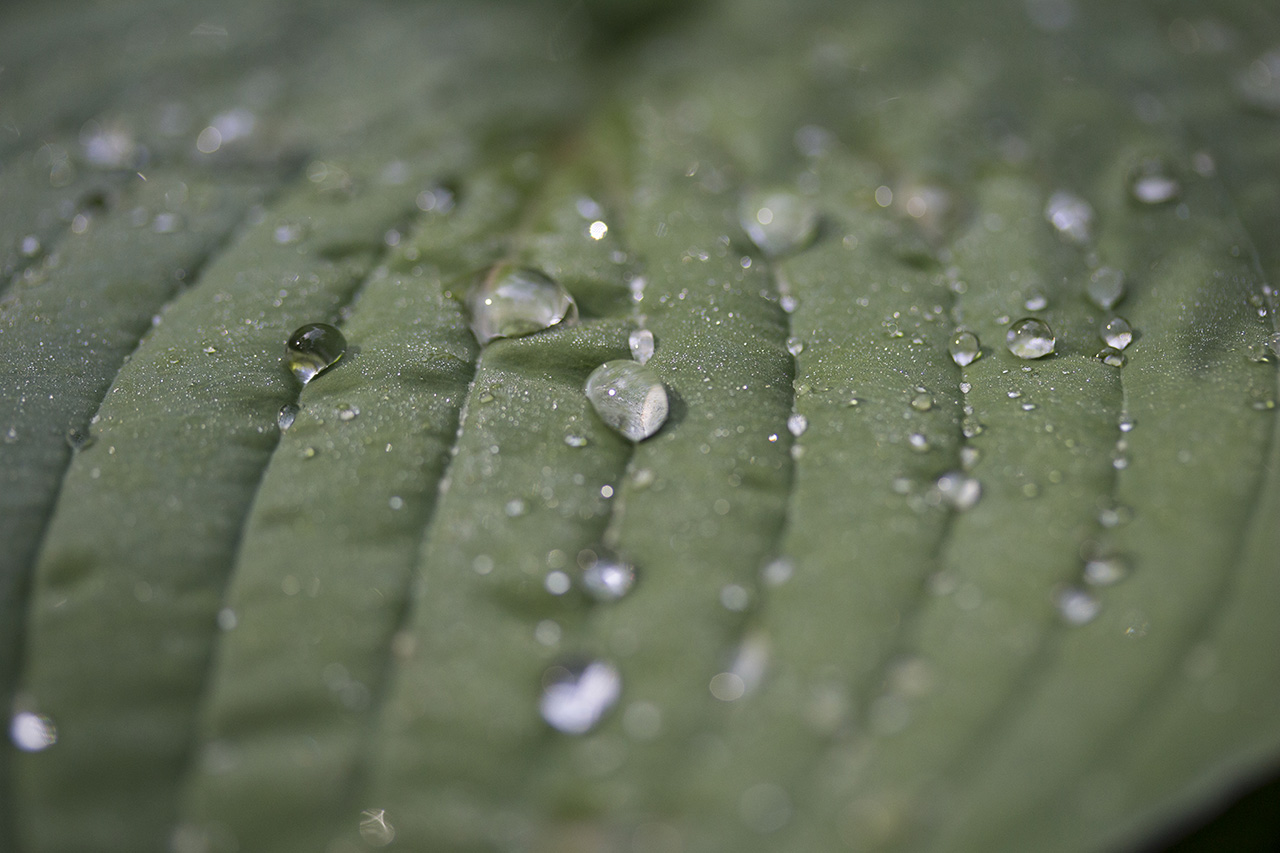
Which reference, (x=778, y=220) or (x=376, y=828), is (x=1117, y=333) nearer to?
(x=778, y=220)

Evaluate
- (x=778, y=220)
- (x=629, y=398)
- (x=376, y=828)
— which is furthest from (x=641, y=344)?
(x=376, y=828)

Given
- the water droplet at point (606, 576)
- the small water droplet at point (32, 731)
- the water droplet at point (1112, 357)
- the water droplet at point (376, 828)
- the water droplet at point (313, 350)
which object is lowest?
the water droplet at point (376, 828)

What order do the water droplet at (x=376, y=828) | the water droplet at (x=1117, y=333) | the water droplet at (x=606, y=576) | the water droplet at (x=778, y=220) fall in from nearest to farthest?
the water droplet at (x=376, y=828)
the water droplet at (x=606, y=576)
the water droplet at (x=1117, y=333)
the water droplet at (x=778, y=220)

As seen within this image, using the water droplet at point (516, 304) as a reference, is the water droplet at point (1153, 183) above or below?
above

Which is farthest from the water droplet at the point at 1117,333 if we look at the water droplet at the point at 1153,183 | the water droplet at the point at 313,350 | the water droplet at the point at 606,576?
the water droplet at the point at 313,350

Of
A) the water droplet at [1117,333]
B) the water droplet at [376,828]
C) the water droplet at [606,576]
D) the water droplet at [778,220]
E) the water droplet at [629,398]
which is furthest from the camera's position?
the water droplet at [778,220]

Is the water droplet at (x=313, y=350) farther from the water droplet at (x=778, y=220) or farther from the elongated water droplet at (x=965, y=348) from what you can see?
the elongated water droplet at (x=965, y=348)
